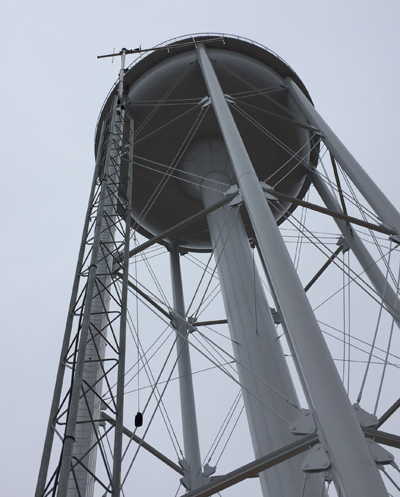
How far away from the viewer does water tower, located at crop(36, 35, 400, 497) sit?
5.20m

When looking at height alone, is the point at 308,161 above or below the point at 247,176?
above

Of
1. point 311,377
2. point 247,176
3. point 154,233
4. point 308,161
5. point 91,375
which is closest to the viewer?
point 311,377

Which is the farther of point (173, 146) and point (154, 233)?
point (154, 233)

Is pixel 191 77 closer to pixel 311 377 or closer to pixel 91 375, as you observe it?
pixel 91 375

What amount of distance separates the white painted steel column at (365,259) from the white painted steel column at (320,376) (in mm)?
3532

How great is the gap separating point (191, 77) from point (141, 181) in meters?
3.63

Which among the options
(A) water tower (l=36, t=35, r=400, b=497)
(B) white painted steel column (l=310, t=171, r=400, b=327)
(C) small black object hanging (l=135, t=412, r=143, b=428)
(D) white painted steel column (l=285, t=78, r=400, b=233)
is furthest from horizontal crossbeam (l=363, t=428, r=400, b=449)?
(C) small black object hanging (l=135, t=412, r=143, b=428)

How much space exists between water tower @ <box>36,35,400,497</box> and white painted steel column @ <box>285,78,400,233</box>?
3cm

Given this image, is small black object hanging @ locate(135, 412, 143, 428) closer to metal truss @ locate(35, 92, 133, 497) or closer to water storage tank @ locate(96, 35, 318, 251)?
metal truss @ locate(35, 92, 133, 497)

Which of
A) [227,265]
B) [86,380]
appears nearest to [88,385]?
[86,380]

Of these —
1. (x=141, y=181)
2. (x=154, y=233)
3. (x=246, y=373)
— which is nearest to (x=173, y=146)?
(x=141, y=181)

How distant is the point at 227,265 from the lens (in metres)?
11.1

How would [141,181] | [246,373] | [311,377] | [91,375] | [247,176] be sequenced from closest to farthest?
[311,377], [247,176], [91,375], [246,373], [141,181]

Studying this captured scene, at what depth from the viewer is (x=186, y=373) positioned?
13.0 metres
